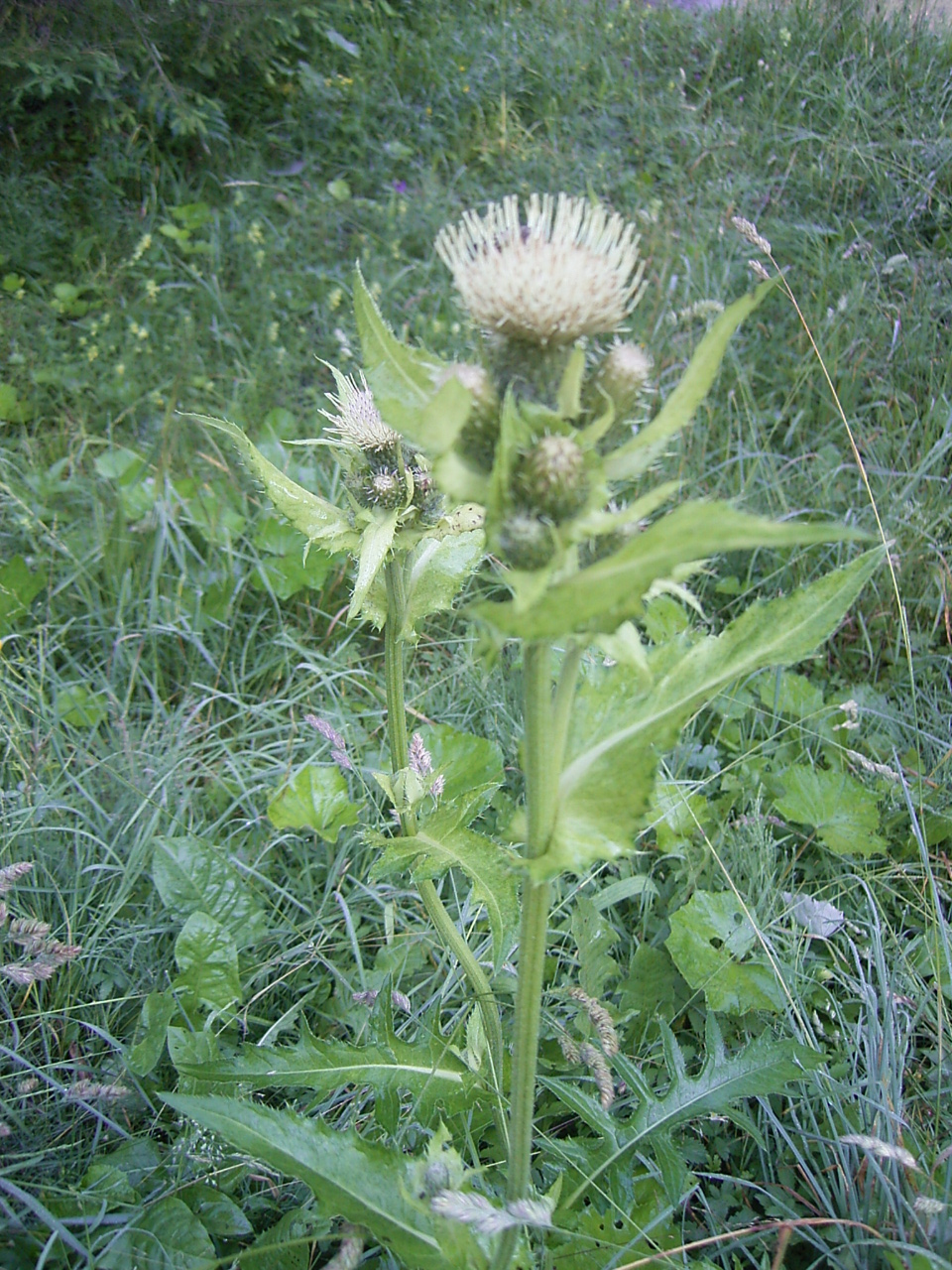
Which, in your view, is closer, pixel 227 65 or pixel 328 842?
pixel 328 842

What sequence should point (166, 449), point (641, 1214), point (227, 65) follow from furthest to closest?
point (227, 65), point (166, 449), point (641, 1214)

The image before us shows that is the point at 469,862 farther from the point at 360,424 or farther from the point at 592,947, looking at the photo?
the point at 360,424

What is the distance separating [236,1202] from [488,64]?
23.2 ft

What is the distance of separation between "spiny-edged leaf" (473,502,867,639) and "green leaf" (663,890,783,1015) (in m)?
1.36

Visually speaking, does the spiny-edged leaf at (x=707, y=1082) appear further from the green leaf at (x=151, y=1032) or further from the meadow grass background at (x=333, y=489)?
the green leaf at (x=151, y=1032)

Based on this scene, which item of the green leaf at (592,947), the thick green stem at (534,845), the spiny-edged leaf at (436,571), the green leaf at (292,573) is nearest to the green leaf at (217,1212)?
the thick green stem at (534,845)

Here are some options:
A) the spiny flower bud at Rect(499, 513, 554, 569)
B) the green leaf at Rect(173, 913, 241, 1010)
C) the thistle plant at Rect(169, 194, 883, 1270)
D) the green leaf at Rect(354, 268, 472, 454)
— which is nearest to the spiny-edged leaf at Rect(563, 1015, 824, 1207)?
the thistle plant at Rect(169, 194, 883, 1270)

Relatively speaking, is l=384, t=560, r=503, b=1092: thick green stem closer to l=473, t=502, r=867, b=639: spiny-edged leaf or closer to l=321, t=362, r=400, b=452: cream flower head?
l=321, t=362, r=400, b=452: cream flower head

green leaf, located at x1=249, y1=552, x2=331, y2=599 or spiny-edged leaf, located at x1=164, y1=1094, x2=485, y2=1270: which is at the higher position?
spiny-edged leaf, located at x1=164, y1=1094, x2=485, y2=1270

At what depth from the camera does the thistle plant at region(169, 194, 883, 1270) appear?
45.8 inches

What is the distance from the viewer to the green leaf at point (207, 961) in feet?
7.27

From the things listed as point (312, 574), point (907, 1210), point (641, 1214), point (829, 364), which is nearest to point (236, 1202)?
point (641, 1214)

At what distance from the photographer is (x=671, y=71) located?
21.0 feet

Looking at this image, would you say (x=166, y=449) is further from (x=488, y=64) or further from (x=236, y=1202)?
(x=488, y=64)
